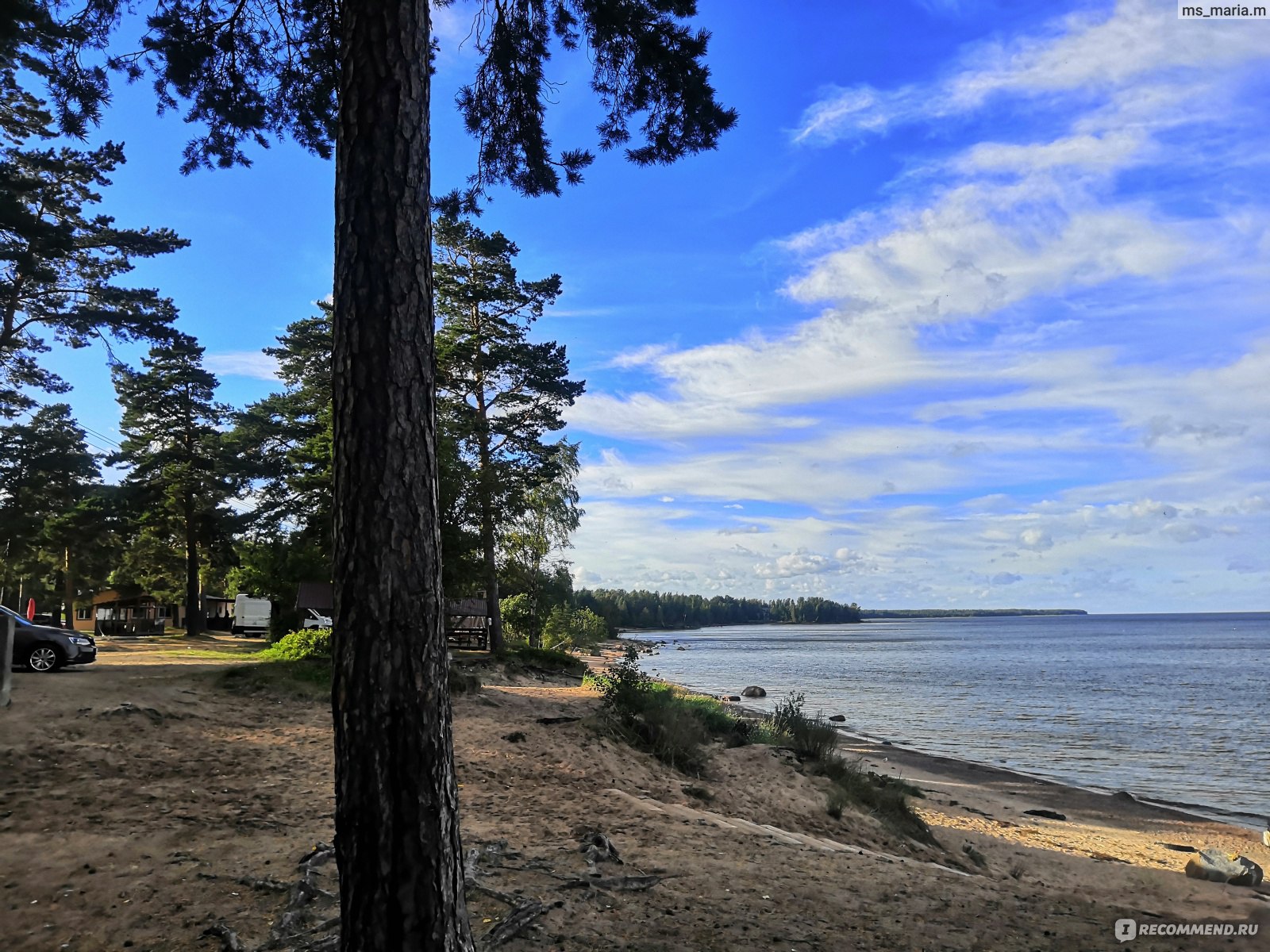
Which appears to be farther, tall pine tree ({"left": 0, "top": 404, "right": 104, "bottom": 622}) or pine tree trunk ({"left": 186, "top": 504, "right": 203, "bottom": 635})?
pine tree trunk ({"left": 186, "top": 504, "right": 203, "bottom": 635})

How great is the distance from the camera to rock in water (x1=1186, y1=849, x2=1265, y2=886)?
30.5 feet

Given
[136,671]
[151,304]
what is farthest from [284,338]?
[136,671]

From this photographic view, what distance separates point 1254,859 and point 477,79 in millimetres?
15445

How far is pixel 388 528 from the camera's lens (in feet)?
9.93

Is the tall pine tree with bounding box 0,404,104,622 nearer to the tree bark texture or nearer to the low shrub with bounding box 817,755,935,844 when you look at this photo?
the tree bark texture

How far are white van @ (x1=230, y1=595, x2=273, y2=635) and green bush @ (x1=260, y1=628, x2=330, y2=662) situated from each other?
2511 centimetres

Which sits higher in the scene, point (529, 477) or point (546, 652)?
point (529, 477)

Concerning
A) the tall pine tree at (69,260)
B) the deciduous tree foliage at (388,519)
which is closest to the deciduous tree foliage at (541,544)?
the tall pine tree at (69,260)

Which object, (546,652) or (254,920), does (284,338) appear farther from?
(254,920)

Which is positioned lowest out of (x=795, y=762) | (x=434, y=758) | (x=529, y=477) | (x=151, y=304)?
(x=795, y=762)

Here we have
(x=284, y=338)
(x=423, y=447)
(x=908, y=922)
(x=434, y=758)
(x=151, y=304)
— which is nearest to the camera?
(x=434, y=758)

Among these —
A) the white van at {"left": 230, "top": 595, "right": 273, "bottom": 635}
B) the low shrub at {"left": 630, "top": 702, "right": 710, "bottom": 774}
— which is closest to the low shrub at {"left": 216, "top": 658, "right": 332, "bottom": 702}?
the low shrub at {"left": 630, "top": 702, "right": 710, "bottom": 774}

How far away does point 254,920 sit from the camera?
4.41 metres

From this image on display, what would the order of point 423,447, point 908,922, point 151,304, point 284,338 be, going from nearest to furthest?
point 423,447 → point 908,922 → point 151,304 → point 284,338
